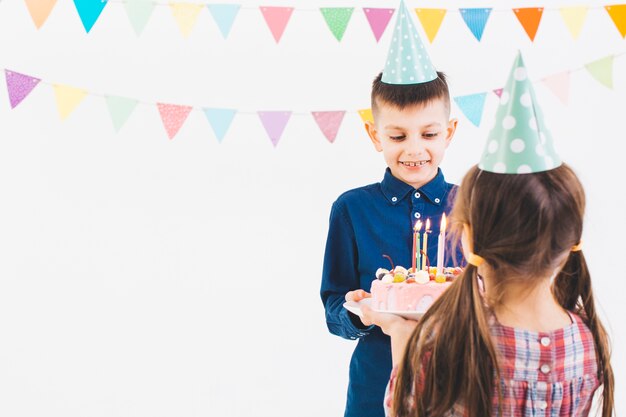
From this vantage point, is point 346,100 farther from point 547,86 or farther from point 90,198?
point 90,198

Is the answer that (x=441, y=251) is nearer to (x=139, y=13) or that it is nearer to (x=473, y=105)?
(x=473, y=105)

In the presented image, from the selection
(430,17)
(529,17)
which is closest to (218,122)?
(430,17)

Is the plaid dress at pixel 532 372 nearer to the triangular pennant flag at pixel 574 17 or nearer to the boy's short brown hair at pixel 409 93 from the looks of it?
the boy's short brown hair at pixel 409 93

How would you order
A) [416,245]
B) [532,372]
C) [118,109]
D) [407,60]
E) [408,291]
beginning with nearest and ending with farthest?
[532,372]
[408,291]
[416,245]
[407,60]
[118,109]

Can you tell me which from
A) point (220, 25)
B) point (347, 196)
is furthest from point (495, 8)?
point (347, 196)

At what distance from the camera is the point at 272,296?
9.61 ft

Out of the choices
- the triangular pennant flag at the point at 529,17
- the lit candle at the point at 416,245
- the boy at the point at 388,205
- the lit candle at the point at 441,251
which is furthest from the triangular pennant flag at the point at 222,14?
the lit candle at the point at 441,251

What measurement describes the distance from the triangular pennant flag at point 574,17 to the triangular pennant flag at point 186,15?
3.53ft

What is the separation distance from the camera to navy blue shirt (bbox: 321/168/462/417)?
61.5 inches

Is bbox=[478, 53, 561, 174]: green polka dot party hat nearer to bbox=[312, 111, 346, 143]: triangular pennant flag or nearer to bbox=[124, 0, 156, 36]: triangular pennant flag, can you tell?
bbox=[312, 111, 346, 143]: triangular pennant flag

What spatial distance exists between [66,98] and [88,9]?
1.07 feet

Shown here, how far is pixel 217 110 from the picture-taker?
263cm

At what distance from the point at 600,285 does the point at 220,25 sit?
151 centimetres

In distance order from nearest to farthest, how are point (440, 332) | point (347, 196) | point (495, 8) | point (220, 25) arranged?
point (440, 332) → point (347, 196) → point (220, 25) → point (495, 8)
